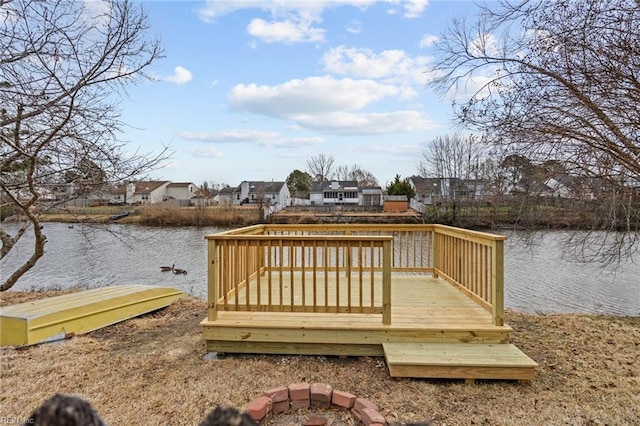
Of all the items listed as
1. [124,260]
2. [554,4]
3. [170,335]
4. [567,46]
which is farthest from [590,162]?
[124,260]

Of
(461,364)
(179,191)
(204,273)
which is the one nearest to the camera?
(461,364)

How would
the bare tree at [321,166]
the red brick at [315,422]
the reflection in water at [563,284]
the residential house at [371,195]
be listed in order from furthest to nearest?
the bare tree at [321,166], the residential house at [371,195], the reflection in water at [563,284], the red brick at [315,422]

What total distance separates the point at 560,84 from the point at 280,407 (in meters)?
4.88

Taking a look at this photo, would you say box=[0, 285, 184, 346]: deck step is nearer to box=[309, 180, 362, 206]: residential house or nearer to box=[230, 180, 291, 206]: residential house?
box=[309, 180, 362, 206]: residential house

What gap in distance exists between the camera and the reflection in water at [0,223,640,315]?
766cm

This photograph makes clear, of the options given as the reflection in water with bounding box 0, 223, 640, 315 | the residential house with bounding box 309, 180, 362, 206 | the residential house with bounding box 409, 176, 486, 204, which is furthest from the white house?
the reflection in water with bounding box 0, 223, 640, 315

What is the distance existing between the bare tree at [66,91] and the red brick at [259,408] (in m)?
3.43

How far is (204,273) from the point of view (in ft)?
36.5

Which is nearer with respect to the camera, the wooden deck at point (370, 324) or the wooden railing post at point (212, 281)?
the wooden deck at point (370, 324)

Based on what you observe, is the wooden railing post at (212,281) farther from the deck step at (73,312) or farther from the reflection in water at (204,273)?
the reflection in water at (204,273)

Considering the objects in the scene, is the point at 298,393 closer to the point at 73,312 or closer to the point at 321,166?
the point at 73,312

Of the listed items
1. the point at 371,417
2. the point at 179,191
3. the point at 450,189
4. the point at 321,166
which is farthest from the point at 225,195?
the point at 371,417

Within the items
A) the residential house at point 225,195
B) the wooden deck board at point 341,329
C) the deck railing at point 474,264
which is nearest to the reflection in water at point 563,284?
the deck railing at point 474,264

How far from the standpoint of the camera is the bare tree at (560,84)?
3.88 m
